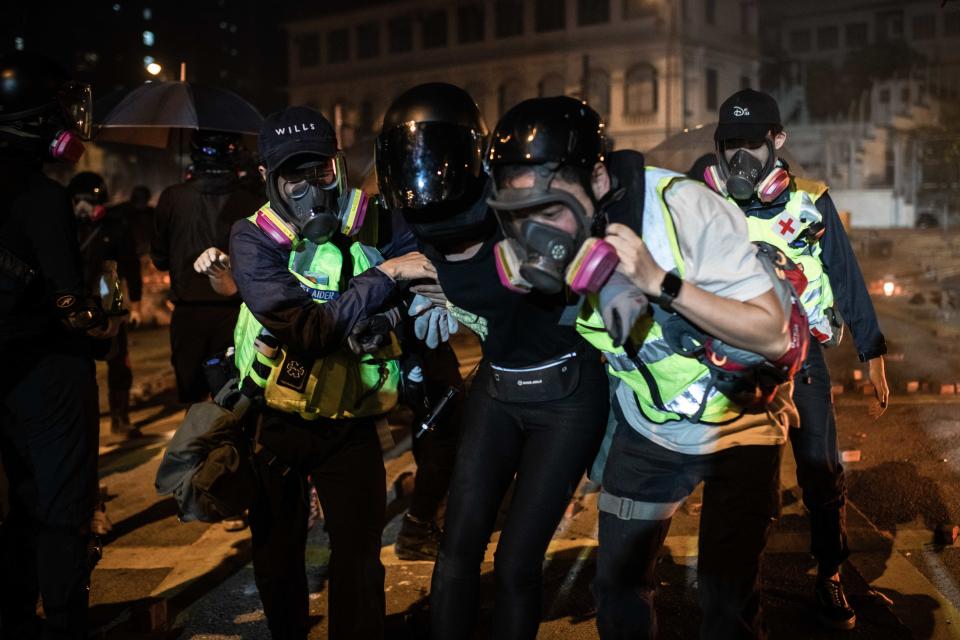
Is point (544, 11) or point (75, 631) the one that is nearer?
point (75, 631)

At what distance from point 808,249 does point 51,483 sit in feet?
10.4

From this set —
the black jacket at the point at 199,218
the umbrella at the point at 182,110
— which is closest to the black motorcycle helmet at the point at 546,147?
the black jacket at the point at 199,218

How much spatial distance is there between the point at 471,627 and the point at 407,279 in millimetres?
1232

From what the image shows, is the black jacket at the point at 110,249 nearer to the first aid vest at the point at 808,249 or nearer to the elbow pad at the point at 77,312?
the elbow pad at the point at 77,312

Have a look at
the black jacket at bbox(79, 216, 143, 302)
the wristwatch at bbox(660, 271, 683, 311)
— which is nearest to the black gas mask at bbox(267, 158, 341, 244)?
the wristwatch at bbox(660, 271, 683, 311)

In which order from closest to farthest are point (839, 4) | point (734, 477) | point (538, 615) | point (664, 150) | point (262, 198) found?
point (734, 477), point (538, 615), point (262, 198), point (664, 150), point (839, 4)

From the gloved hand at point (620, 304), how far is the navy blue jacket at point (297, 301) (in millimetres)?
1042

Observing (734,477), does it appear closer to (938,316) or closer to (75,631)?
(75,631)

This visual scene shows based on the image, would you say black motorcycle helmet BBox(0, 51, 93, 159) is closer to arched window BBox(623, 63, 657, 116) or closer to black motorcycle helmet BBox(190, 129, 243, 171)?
black motorcycle helmet BBox(190, 129, 243, 171)

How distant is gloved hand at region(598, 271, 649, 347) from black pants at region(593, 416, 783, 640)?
26.9 inches

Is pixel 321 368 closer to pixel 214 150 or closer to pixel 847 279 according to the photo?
pixel 847 279

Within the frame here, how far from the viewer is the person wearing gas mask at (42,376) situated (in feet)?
11.0

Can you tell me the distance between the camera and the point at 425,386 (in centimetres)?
370

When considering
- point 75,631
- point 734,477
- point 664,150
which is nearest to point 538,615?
point 734,477
